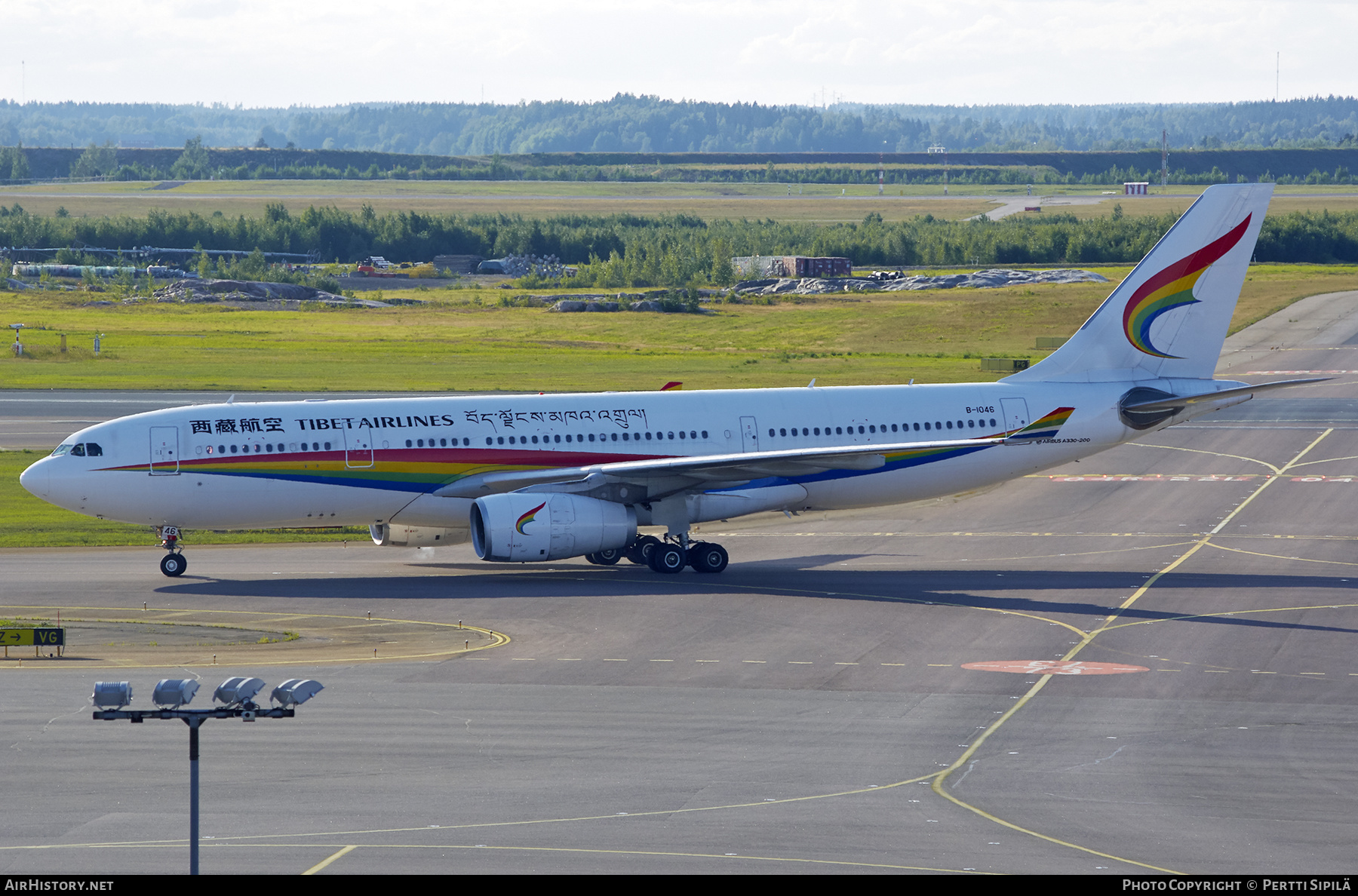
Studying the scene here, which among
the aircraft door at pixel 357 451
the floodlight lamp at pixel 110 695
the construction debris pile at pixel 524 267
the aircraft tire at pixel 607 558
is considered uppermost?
the construction debris pile at pixel 524 267

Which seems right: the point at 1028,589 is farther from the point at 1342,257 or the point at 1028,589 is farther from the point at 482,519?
the point at 1342,257

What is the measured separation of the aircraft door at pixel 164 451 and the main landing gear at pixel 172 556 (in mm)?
2339

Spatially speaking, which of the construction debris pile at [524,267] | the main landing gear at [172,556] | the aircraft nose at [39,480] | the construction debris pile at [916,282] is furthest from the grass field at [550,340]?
the aircraft nose at [39,480]

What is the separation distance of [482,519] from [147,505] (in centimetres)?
983

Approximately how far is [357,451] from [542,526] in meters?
6.08

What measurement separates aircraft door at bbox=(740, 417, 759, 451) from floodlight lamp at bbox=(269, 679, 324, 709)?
2981cm

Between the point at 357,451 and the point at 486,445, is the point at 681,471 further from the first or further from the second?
the point at 357,451

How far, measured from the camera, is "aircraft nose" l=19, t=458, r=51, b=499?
145 feet

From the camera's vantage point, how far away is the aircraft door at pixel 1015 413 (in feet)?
161

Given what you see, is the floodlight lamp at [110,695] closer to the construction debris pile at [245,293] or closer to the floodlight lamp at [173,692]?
the floodlight lamp at [173,692]

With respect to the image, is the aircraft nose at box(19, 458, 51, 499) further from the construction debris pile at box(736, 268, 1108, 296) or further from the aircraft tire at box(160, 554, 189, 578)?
the construction debris pile at box(736, 268, 1108, 296)

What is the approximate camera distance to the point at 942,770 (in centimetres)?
2686

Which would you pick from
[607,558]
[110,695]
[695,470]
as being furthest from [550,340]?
[110,695]
